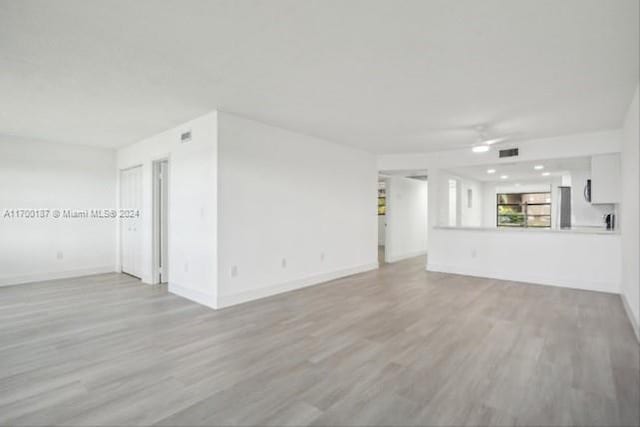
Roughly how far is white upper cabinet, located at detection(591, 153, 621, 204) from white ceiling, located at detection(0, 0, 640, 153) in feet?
2.41

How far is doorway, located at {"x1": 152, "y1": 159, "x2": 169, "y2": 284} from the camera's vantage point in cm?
550

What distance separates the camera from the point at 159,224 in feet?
18.1

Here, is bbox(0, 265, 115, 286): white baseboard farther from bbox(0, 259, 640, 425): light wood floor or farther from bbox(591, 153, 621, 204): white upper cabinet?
bbox(591, 153, 621, 204): white upper cabinet

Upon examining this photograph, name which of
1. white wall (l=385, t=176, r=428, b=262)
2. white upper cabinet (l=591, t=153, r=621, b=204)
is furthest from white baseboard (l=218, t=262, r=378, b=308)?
white upper cabinet (l=591, t=153, r=621, b=204)

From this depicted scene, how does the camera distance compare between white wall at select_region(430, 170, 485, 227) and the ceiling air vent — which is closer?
the ceiling air vent

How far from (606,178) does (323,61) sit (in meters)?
5.18

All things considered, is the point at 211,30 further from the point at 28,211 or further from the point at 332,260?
the point at 28,211

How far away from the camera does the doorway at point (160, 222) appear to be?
5.50 meters

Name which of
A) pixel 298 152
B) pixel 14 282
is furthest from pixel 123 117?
pixel 14 282

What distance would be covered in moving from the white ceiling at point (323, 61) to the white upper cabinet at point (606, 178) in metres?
0.73

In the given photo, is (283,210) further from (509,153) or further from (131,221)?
(509,153)

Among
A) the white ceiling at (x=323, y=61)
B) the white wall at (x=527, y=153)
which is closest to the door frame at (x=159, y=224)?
the white ceiling at (x=323, y=61)

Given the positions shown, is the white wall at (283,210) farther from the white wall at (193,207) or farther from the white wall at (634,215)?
the white wall at (634,215)

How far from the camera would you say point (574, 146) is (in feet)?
17.3
